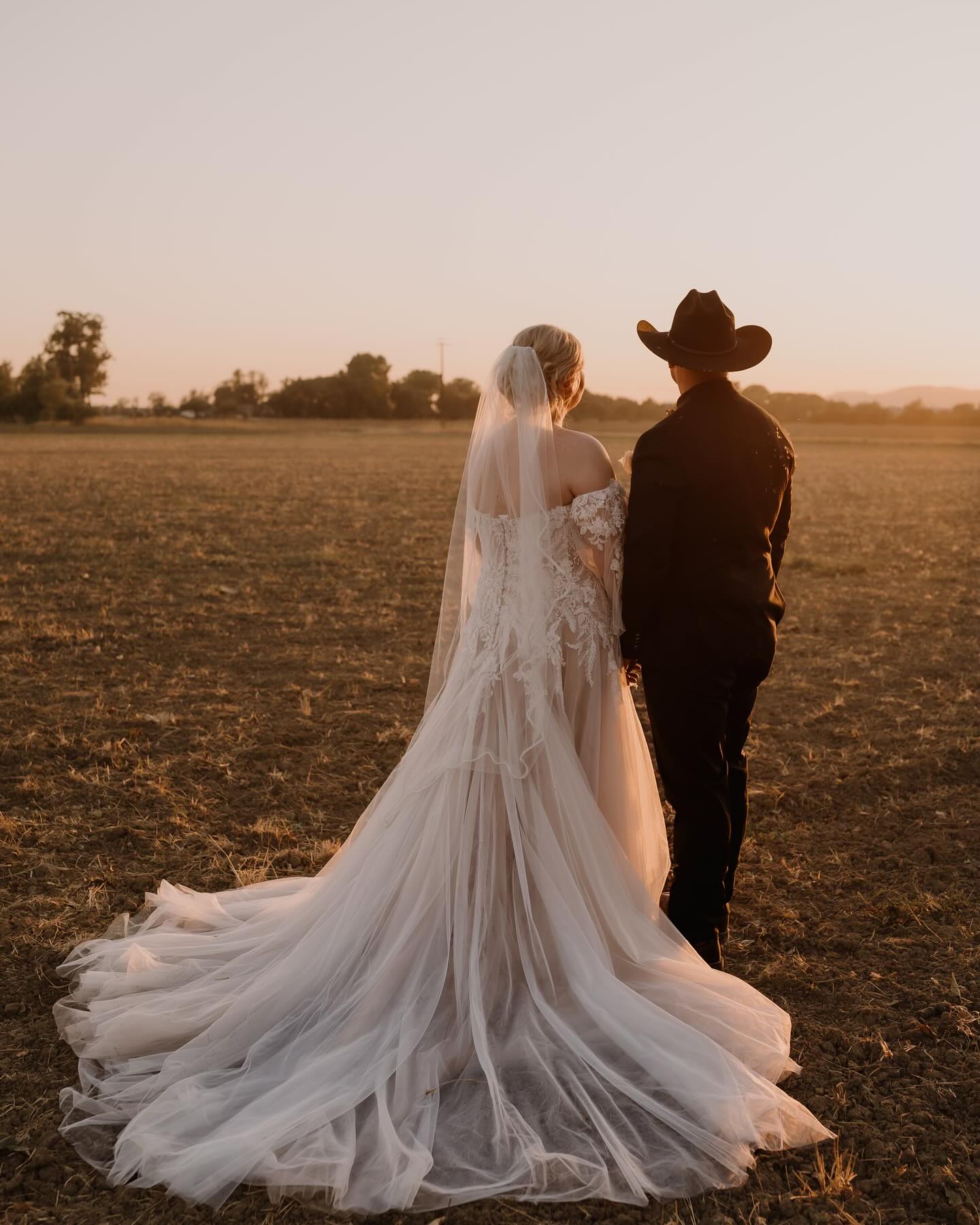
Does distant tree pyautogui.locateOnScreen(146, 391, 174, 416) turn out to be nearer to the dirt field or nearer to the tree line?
the tree line

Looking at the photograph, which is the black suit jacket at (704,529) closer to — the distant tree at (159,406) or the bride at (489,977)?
the bride at (489,977)

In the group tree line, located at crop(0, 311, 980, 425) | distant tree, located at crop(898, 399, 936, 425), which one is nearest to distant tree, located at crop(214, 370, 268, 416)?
tree line, located at crop(0, 311, 980, 425)

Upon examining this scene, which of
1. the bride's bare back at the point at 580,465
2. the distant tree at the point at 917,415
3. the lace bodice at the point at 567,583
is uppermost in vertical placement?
the distant tree at the point at 917,415

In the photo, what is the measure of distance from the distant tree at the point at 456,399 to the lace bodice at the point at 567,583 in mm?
77088

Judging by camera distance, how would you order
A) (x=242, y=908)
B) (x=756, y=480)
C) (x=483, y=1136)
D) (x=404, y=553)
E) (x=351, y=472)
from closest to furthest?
(x=483, y=1136)
(x=756, y=480)
(x=242, y=908)
(x=404, y=553)
(x=351, y=472)

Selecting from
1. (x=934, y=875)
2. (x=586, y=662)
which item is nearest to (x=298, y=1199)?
(x=586, y=662)

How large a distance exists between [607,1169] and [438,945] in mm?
974

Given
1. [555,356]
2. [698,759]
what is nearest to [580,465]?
[555,356]

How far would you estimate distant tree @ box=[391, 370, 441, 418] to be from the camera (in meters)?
81.4

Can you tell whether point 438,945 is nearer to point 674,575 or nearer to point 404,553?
point 674,575

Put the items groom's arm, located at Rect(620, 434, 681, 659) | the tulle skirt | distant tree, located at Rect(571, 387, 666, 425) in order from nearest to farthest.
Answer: the tulle skirt → groom's arm, located at Rect(620, 434, 681, 659) → distant tree, located at Rect(571, 387, 666, 425)

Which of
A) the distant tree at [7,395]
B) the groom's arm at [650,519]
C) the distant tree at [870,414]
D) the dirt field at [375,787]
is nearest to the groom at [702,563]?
the groom's arm at [650,519]

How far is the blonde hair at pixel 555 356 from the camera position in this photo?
12.7 ft

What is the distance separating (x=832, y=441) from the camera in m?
65.2
